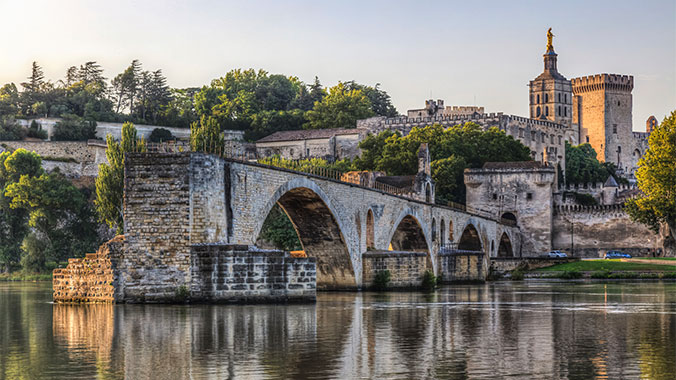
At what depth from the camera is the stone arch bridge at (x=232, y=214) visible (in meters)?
28.5

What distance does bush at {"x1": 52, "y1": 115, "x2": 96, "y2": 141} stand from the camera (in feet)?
325

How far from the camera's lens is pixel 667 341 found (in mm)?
18109

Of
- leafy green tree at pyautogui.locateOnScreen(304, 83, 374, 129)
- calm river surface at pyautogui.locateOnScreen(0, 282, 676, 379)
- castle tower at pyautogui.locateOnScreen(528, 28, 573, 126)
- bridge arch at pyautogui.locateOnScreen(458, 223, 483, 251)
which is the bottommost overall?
calm river surface at pyautogui.locateOnScreen(0, 282, 676, 379)

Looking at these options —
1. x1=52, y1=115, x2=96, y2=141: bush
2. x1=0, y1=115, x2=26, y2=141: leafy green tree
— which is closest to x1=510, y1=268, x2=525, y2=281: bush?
x1=52, y1=115, x2=96, y2=141: bush

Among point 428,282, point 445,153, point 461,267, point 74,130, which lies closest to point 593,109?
point 445,153

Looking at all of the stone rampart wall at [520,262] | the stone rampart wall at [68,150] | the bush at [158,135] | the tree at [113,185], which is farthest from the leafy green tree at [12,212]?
the stone rampart wall at [520,262]

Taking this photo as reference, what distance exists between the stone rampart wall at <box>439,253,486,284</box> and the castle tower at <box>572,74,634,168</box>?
91.2 m

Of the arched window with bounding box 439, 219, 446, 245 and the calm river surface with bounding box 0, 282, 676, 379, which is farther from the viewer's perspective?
the arched window with bounding box 439, 219, 446, 245

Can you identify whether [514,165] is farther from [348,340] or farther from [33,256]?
[348,340]

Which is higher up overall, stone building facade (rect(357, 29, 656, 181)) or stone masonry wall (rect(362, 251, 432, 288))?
stone building facade (rect(357, 29, 656, 181))

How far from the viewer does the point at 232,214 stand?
30.3 meters

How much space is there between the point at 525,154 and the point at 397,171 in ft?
49.8

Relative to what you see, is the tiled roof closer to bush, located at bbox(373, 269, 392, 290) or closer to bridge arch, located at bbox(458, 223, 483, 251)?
bridge arch, located at bbox(458, 223, 483, 251)

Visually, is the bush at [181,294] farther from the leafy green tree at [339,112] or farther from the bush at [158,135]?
the leafy green tree at [339,112]
